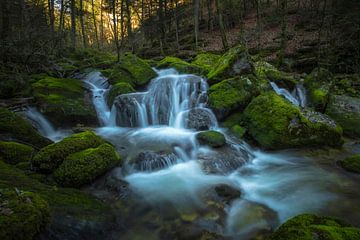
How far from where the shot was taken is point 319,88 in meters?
11.7

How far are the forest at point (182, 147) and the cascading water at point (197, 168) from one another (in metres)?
0.04

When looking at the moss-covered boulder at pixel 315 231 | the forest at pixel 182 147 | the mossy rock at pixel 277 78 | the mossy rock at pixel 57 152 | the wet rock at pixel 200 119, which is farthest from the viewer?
the mossy rock at pixel 277 78

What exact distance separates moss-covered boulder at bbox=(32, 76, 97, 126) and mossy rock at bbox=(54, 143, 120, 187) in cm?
453

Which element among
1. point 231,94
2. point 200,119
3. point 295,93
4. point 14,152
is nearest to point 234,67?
point 231,94

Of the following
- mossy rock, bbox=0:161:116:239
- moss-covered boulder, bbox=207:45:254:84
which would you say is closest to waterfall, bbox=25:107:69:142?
mossy rock, bbox=0:161:116:239

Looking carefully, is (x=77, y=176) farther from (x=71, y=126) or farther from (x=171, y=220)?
(x=71, y=126)

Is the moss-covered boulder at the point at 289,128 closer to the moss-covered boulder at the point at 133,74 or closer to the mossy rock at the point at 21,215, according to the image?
the moss-covered boulder at the point at 133,74

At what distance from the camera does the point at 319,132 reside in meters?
8.50

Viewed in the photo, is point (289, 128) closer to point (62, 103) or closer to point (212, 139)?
point (212, 139)

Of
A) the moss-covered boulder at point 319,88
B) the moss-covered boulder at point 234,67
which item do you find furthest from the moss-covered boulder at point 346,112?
the moss-covered boulder at point 234,67

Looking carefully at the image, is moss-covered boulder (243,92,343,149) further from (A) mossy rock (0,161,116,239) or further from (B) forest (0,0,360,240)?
(A) mossy rock (0,161,116,239)

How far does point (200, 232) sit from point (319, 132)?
19.2 feet

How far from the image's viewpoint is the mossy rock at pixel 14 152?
6047 millimetres

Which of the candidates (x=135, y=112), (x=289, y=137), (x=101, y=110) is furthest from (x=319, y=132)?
(x=101, y=110)
